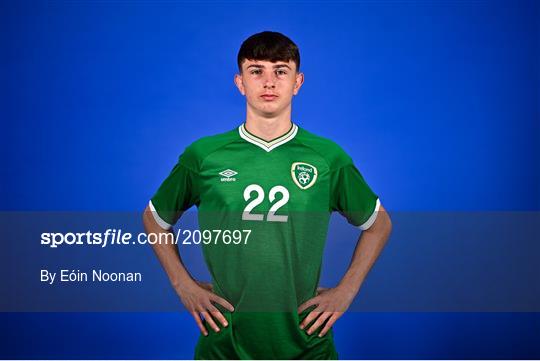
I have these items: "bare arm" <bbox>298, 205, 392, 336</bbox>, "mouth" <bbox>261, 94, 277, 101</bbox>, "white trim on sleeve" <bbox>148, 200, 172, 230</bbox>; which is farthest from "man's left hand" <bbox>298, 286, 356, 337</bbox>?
"mouth" <bbox>261, 94, 277, 101</bbox>

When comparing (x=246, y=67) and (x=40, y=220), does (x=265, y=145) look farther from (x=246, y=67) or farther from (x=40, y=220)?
(x=40, y=220)

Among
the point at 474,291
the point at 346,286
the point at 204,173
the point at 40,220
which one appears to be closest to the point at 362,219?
the point at 346,286

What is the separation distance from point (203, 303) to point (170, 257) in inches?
10.6

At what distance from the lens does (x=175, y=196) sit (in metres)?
2.61

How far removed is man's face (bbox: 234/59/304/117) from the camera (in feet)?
8.16

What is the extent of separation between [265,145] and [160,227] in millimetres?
549

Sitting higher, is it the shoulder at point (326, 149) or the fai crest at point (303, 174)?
the shoulder at point (326, 149)

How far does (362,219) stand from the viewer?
2611 millimetres

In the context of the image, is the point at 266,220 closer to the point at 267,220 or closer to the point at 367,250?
the point at 267,220

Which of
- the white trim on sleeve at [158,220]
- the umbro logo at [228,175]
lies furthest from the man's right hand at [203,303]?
the umbro logo at [228,175]

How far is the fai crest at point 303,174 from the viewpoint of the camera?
2.47 metres

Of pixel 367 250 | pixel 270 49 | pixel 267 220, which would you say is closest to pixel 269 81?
pixel 270 49

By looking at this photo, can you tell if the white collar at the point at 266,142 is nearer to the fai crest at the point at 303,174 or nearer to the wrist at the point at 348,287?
the fai crest at the point at 303,174

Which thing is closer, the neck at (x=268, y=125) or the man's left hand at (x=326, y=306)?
the man's left hand at (x=326, y=306)
